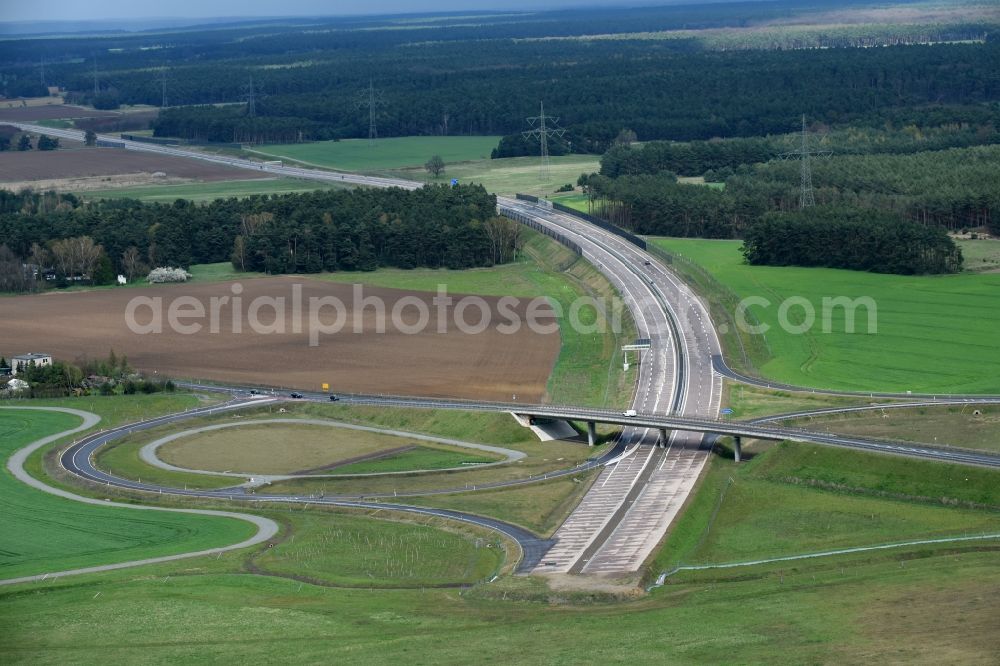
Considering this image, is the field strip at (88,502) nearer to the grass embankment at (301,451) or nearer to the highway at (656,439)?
the grass embankment at (301,451)

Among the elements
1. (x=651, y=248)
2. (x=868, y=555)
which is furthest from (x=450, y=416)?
(x=651, y=248)

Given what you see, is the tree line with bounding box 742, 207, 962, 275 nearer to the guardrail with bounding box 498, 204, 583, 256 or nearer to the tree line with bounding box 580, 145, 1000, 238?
the tree line with bounding box 580, 145, 1000, 238

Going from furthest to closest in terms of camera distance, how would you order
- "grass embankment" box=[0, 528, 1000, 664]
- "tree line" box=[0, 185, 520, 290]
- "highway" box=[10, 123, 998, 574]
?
"tree line" box=[0, 185, 520, 290], "highway" box=[10, 123, 998, 574], "grass embankment" box=[0, 528, 1000, 664]

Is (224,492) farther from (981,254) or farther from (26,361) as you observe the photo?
(981,254)

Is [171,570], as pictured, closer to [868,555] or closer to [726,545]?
[726,545]

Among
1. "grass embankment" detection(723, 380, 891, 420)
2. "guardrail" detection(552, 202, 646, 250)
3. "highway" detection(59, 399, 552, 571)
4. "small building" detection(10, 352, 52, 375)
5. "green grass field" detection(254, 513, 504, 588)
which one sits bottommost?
"green grass field" detection(254, 513, 504, 588)

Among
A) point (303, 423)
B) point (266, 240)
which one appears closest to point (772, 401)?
point (303, 423)

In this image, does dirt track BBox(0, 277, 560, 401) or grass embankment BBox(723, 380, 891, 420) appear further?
dirt track BBox(0, 277, 560, 401)

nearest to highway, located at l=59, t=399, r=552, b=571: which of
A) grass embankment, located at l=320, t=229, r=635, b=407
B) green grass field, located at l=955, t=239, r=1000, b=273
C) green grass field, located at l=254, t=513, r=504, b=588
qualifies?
green grass field, located at l=254, t=513, r=504, b=588
